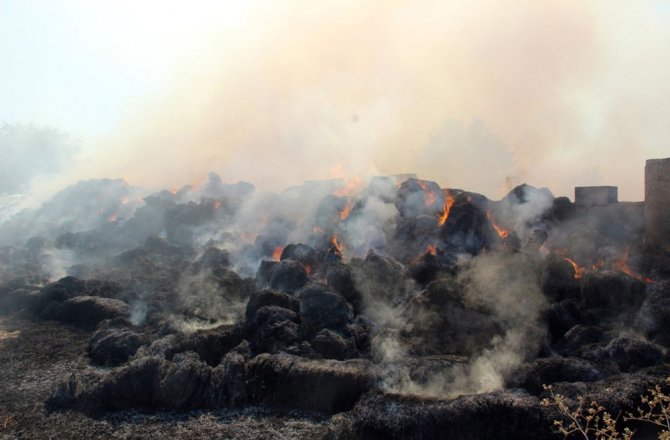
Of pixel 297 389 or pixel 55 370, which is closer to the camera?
pixel 297 389

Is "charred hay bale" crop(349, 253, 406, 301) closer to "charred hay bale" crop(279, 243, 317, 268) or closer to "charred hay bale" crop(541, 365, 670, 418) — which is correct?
"charred hay bale" crop(279, 243, 317, 268)

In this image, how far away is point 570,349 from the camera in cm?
1798

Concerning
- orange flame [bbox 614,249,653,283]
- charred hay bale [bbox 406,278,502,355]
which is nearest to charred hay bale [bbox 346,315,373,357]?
charred hay bale [bbox 406,278,502,355]

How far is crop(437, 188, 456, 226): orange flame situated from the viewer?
32.6 meters

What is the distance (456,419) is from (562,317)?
9.52 metres


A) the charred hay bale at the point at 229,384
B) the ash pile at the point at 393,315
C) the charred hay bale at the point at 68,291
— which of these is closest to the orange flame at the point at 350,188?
the ash pile at the point at 393,315

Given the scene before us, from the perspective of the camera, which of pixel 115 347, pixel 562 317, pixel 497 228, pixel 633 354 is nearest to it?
pixel 633 354

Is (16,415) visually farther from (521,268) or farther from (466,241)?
(466,241)

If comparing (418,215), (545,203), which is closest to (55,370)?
(418,215)

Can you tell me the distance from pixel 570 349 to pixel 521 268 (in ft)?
15.9

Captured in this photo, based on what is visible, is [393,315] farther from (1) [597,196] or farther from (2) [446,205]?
(1) [597,196]

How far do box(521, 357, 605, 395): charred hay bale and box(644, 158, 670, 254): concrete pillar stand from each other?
1363 cm

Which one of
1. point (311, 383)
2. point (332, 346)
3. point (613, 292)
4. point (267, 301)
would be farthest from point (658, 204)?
point (311, 383)

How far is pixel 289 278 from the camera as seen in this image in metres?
26.5
